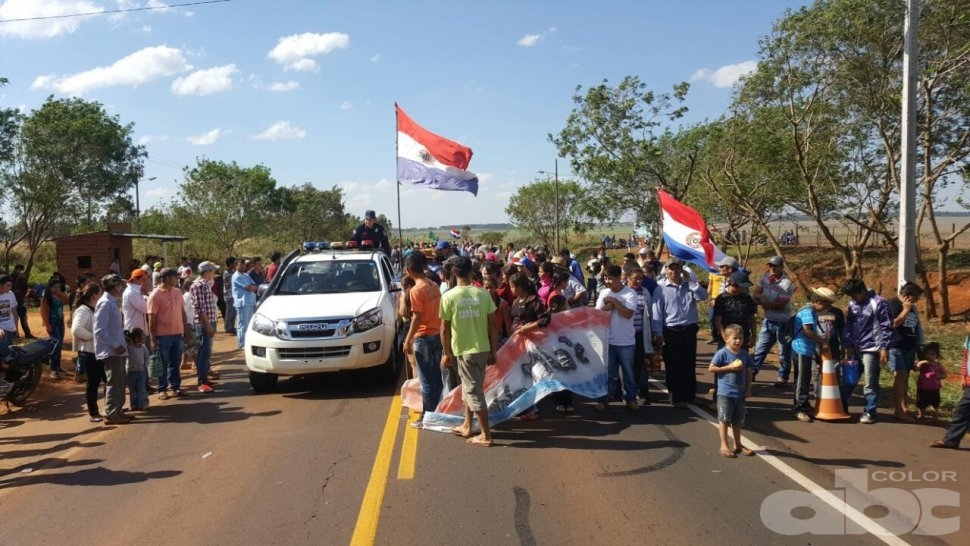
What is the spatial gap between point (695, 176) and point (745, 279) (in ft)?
59.5

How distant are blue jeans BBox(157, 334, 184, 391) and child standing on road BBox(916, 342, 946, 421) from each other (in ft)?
29.7

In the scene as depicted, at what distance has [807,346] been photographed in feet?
24.4

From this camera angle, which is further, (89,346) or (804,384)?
(89,346)

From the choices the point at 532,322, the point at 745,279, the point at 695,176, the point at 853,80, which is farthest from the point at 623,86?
the point at 532,322

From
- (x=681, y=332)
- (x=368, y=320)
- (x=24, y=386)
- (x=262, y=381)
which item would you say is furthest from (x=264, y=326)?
(x=681, y=332)

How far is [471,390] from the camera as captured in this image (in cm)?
634

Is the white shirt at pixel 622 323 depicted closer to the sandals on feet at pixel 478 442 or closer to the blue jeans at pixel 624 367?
the blue jeans at pixel 624 367

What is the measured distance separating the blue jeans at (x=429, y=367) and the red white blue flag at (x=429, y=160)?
549cm

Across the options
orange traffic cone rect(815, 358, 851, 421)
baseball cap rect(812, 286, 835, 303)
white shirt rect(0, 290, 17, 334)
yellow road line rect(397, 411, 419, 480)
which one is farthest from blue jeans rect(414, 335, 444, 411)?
white shirt rect(0, 290, 17, 334)

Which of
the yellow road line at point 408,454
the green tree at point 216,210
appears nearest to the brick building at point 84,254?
the green tree at point 216,210

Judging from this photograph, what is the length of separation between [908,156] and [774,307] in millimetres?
2737

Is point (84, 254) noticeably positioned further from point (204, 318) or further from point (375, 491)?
point (375, 491)

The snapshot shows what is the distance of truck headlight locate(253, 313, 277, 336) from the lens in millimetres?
8406

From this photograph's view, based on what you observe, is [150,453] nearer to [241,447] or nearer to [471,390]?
[241,447]
